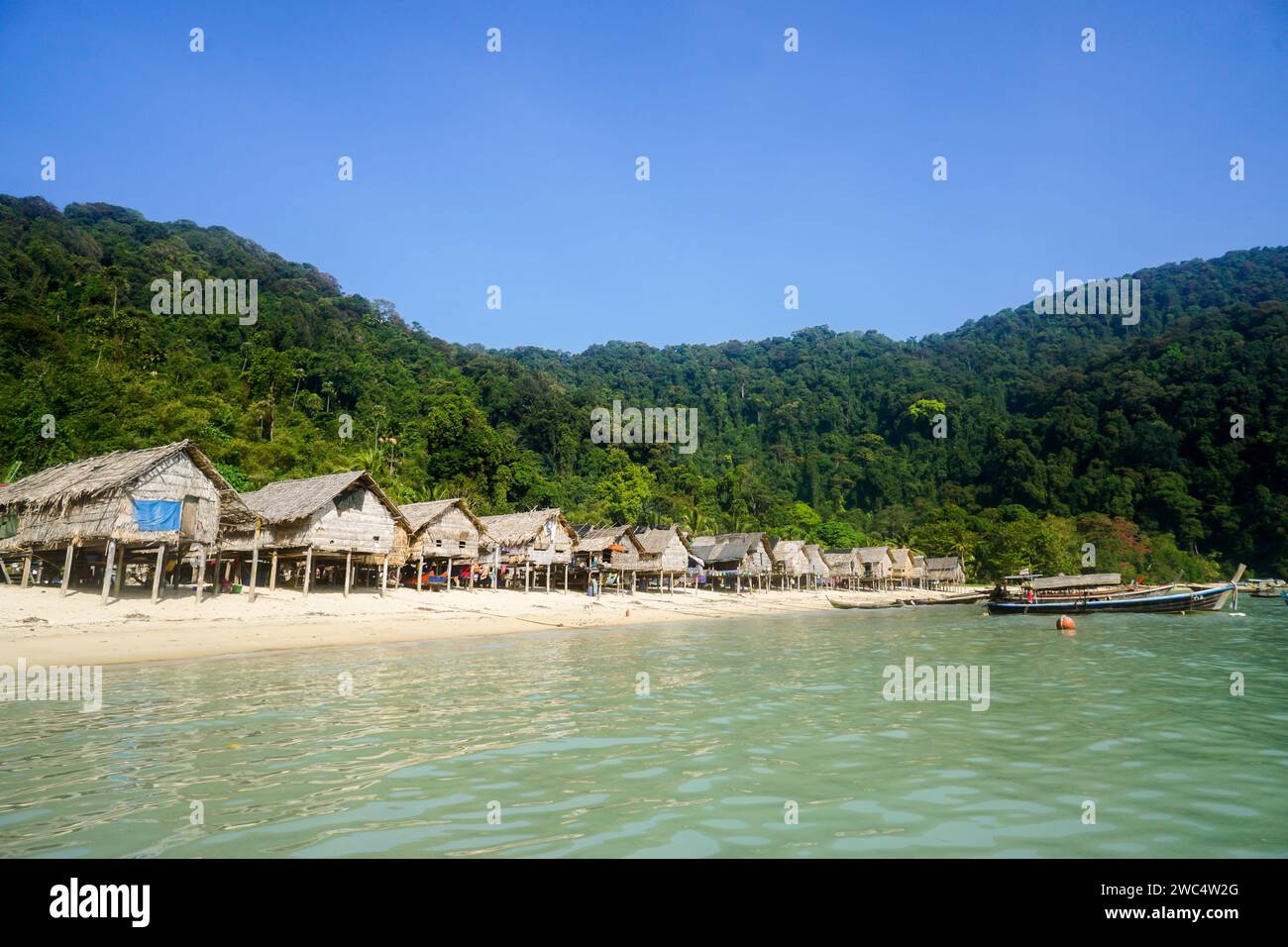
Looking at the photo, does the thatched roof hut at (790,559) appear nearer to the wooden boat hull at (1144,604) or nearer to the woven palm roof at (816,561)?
the woven palm roof at (816,561)

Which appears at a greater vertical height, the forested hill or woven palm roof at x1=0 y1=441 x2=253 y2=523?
the forested hill

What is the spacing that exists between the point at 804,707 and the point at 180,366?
54756 millimetres

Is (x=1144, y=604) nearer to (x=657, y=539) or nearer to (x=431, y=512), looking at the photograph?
(x=657, y=539)

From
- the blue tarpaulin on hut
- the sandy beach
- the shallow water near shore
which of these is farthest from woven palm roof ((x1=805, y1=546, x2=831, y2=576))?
the blue tarpaulin on hut

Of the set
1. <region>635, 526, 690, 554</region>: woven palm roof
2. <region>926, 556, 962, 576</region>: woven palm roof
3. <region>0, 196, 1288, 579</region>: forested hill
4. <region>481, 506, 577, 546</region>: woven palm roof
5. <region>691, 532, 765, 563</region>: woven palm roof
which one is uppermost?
<region>0, 196, 1288, 579</region>: forested hill

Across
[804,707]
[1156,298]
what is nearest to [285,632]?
[804,707]

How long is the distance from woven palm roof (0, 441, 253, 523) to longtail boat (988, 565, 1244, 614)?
37.7m

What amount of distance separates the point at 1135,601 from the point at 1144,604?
26.4 inches

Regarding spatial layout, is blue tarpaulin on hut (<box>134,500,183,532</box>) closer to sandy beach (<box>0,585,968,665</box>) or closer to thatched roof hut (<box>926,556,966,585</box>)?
sandy beach (<box>0,585,968,665</box>)

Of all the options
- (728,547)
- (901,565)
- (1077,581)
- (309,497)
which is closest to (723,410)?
(901,565)

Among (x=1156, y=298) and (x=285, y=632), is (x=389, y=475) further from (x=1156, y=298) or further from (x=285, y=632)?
(x=1156, y=298)

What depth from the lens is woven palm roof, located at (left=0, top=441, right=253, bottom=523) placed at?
68.9 ft

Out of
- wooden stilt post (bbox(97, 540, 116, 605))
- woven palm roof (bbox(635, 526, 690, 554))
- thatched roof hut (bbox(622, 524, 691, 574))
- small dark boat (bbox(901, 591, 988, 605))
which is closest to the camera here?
wooden stilt post (bbox(97, 540, 116, 605))

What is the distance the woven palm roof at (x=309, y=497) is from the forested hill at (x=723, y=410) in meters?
11.1
